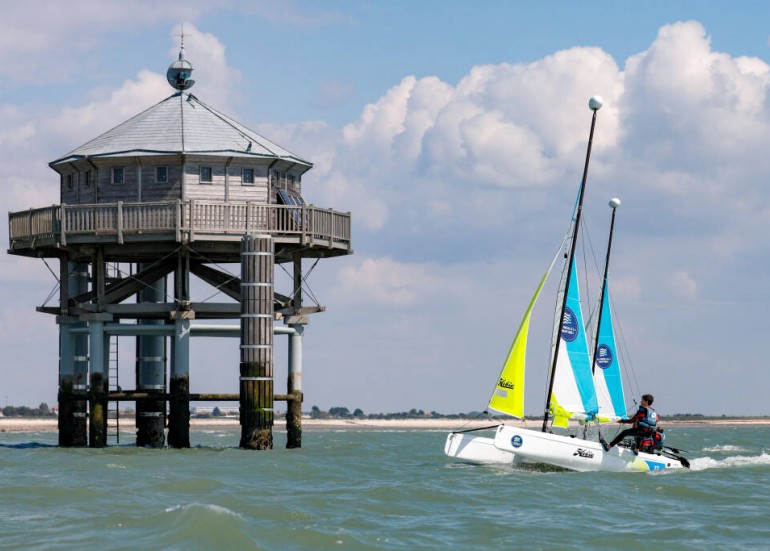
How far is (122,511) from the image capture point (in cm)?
3297

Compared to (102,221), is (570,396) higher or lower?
lower

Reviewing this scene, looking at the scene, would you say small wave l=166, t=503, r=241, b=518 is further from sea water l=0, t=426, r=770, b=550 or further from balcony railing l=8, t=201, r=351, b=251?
balcony railing l=8, t=201, r=351, b=251

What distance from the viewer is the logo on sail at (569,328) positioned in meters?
46.0

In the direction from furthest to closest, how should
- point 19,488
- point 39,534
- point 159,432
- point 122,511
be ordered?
point 159,432
point 19,488
point 122,511
point 39,534

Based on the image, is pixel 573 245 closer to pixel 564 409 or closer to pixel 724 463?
pixel 564 409

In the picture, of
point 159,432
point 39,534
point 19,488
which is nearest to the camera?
point 39,534

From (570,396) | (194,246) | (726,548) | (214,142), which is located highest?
(214,142)

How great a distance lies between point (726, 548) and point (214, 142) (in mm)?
27995

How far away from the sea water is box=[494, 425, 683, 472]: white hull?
53 centimetres

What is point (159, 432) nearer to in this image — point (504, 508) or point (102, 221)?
point (102, 221)

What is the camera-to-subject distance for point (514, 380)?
44.2m

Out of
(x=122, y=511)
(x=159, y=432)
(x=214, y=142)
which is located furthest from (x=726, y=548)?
(x=159, y=432)

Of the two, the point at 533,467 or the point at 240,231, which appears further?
the point at 240,231

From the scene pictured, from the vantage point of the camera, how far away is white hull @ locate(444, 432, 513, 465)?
44406 mm
